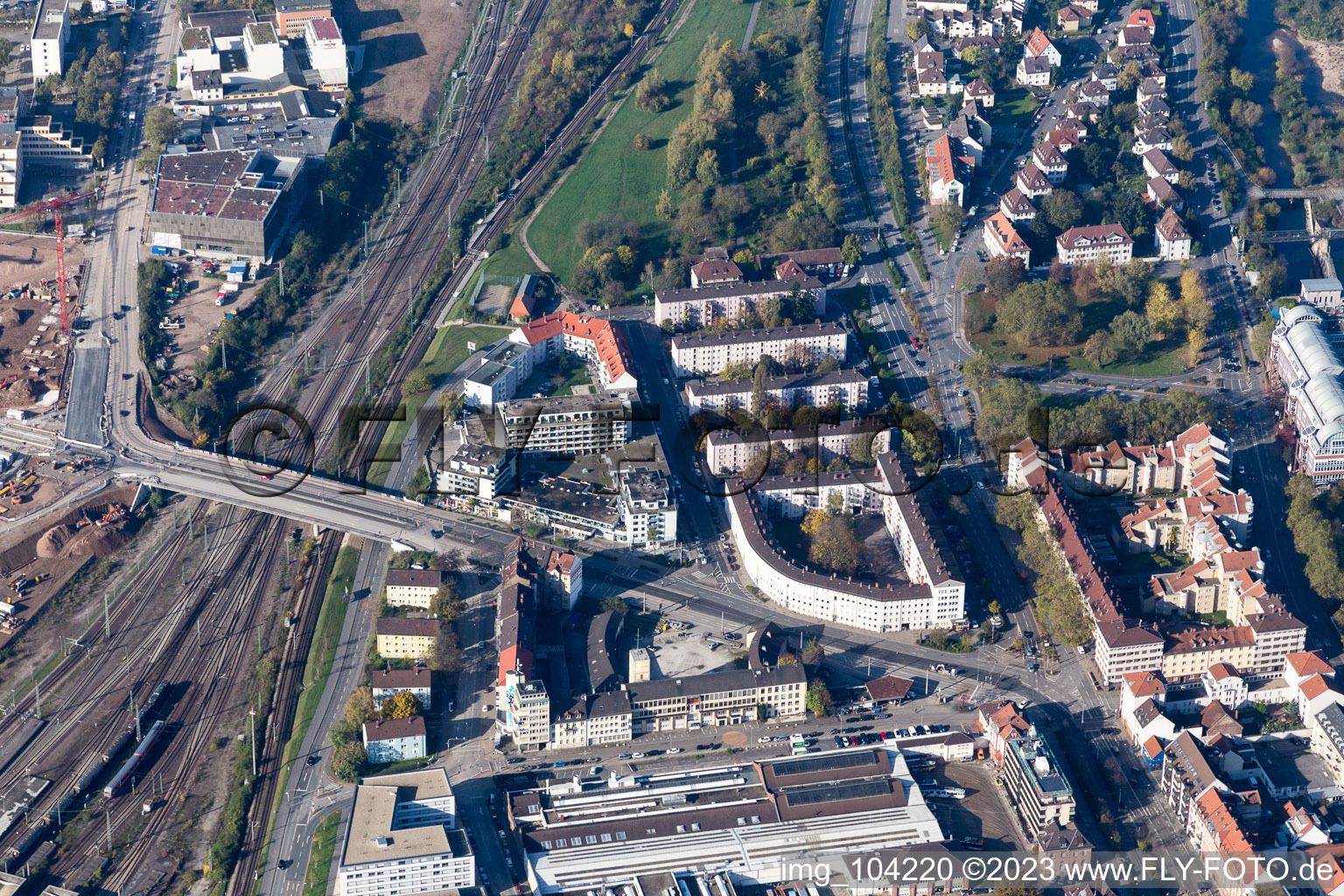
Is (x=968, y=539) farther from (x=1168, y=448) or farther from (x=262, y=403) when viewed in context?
Result: (x=262, y=403)

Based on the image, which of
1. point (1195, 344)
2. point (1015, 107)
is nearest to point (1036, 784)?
point (1195, 344)

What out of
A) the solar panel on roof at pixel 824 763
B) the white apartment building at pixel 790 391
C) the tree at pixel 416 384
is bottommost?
the solar panel on roof at pixel 824 763

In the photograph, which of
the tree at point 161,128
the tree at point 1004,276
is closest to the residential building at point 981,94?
the tree at point 1004,276

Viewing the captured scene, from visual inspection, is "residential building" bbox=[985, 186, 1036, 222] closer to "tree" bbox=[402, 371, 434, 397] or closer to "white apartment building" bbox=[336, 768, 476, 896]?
"tree" bbox=[402, 371, 434, 397]

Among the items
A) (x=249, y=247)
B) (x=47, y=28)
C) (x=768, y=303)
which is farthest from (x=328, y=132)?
(x=768, y=303)

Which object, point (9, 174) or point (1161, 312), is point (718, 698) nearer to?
point (1161, 312)

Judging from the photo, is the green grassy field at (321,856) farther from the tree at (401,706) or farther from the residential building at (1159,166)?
the residential building at (1159,166)
